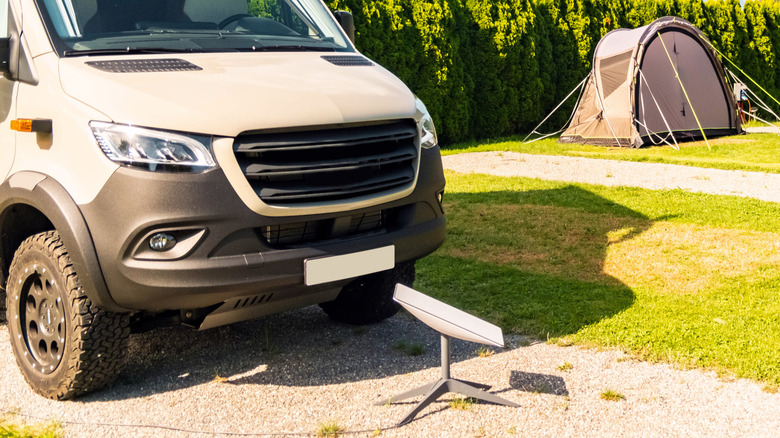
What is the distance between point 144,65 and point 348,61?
115 centimetres

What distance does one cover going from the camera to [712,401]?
144 inches

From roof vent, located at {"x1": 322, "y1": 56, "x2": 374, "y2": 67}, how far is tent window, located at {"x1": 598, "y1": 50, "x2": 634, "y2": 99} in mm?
9919

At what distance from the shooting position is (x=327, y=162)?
3.67 m

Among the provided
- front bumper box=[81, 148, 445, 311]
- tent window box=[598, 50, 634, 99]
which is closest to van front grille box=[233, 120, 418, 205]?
front bumper box=[81, 148, 445, 311]

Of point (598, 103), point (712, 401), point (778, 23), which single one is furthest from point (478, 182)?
point (778, 23)

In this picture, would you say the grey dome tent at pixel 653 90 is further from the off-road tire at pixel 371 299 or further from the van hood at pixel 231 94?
the van hood at pixel 231 94

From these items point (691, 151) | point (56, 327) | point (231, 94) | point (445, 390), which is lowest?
point (691, 151)

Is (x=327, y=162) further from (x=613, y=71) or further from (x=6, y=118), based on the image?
(x=613, y=71)

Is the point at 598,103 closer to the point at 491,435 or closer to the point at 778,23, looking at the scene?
the point at 778,23

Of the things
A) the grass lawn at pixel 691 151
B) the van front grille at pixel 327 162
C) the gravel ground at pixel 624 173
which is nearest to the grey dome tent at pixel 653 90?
the grass lawn at pixel 691 151

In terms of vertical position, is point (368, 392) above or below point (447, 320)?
below

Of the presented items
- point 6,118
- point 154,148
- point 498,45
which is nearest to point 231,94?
point 154,148

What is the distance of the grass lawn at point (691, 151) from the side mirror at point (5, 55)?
9382 mm

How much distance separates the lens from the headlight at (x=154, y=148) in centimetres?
338
